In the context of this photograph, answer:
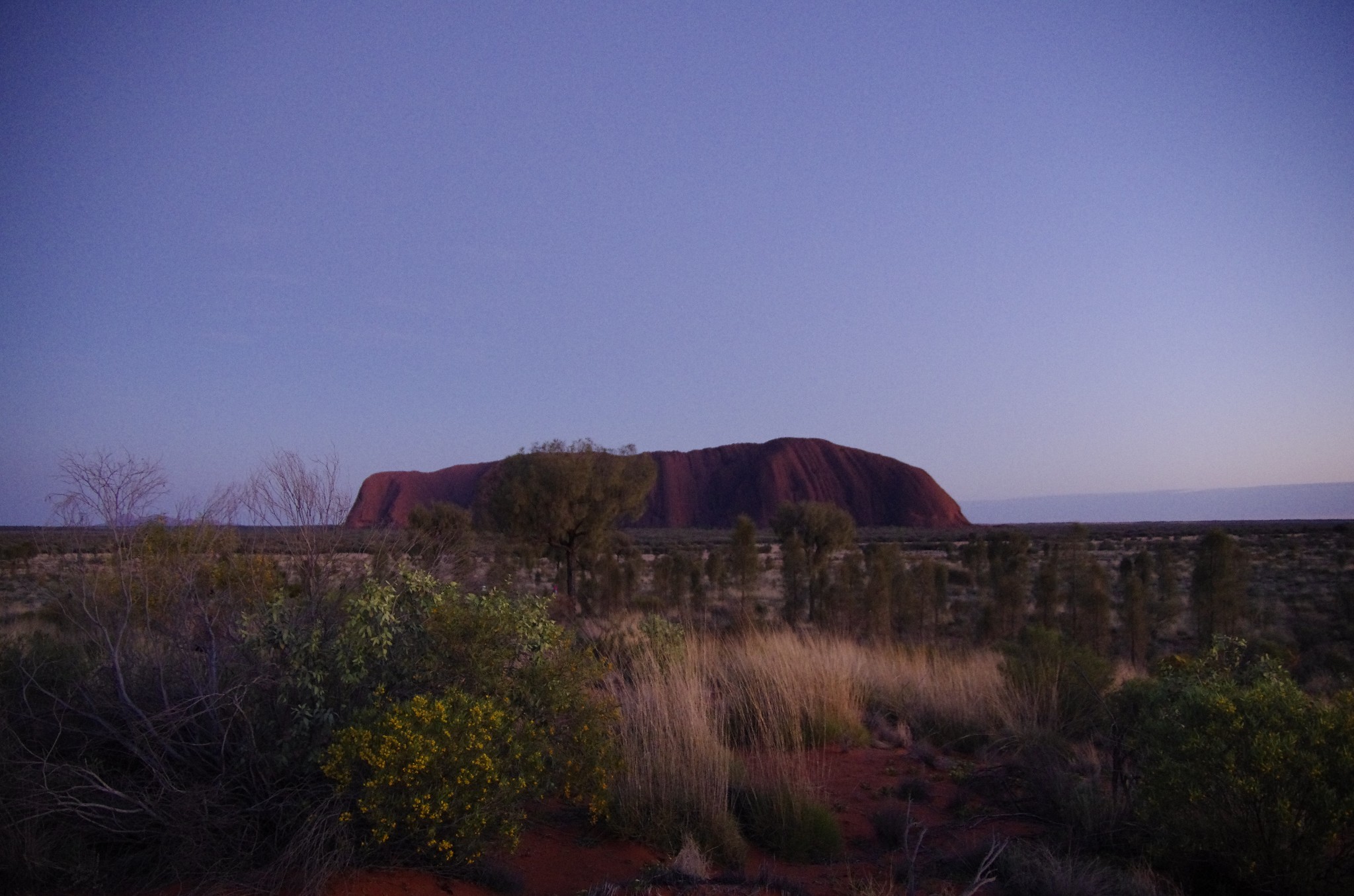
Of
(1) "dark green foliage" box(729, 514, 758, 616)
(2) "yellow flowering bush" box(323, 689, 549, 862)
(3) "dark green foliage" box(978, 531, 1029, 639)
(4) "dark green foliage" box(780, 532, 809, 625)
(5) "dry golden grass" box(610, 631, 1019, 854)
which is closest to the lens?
(2) "yellow flowering bush" box(323, 689, 549, 862)

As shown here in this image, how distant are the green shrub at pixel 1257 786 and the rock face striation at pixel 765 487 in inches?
3879

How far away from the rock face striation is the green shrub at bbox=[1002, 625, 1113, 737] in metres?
93.5

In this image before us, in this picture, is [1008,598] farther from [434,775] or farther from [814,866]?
[434,775]

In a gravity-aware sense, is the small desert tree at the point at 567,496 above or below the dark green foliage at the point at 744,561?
above

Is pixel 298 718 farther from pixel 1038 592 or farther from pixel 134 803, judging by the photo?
pixel 1038 592

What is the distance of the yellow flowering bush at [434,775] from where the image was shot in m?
3.83

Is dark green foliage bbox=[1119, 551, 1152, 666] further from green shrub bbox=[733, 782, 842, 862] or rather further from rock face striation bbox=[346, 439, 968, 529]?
rock face striation bbox=[346, 439, 968, 529]

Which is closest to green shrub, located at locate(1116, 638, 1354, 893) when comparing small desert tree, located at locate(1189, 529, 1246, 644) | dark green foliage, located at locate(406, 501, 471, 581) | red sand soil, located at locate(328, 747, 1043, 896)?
red sand soil, located at locate(328, 747, 1043, 896)

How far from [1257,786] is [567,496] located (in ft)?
52.0

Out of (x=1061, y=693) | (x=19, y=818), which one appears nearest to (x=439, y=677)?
(x=19, y=818)

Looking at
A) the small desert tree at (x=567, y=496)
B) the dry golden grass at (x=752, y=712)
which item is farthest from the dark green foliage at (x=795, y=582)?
the dry golden grass at (x=752, y=712)

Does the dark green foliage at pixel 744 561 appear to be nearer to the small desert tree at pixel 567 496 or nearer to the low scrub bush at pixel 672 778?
the small desert tree at pixel 567 496

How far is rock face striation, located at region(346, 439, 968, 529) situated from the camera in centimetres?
10794

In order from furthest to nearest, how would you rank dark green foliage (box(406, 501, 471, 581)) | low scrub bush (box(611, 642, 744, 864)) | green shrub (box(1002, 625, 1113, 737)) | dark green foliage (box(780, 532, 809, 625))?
dark green foliage (box(780, 532, 809, 625)) < green shrub (box(1002, 625, 1113, 737)) < dark green foliage (box(406, 501, 471, 581)) < low scrub bush (box(611, 642, 744, 864))
